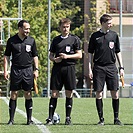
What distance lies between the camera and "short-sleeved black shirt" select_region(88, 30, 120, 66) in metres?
11.1

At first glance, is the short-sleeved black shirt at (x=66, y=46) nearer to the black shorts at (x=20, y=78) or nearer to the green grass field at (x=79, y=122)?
the black shorts at (x=20, y=78)

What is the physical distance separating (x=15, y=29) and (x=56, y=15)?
3.44 m

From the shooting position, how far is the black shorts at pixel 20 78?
1099cm

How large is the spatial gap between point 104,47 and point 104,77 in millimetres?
536

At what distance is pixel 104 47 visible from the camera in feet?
36.4

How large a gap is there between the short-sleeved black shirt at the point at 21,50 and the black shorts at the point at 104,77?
1.19 m

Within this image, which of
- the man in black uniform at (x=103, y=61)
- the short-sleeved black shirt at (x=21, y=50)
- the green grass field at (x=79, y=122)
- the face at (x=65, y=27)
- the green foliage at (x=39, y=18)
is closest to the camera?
the green grass field at (x=79, y=122)

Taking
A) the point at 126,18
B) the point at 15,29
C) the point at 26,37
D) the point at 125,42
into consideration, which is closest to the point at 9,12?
the point at 15,29

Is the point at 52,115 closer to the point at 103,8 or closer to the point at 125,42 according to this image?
the point at 125,42

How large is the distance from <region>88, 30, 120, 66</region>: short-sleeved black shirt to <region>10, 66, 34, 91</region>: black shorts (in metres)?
A: 1.22

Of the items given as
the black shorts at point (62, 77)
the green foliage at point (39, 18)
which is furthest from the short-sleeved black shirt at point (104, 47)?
the green foliage at point (39, 18)

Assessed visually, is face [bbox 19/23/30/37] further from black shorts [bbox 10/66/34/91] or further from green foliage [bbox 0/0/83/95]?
green foliage [bbox 0/0/83/95]

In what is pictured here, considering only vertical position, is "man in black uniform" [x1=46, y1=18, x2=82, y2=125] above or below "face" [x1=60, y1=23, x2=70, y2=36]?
below

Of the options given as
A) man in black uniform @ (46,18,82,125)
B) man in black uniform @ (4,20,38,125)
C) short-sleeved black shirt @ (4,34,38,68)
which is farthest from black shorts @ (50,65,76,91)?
short-sleeved black shirt @ (4,34,38,68)
